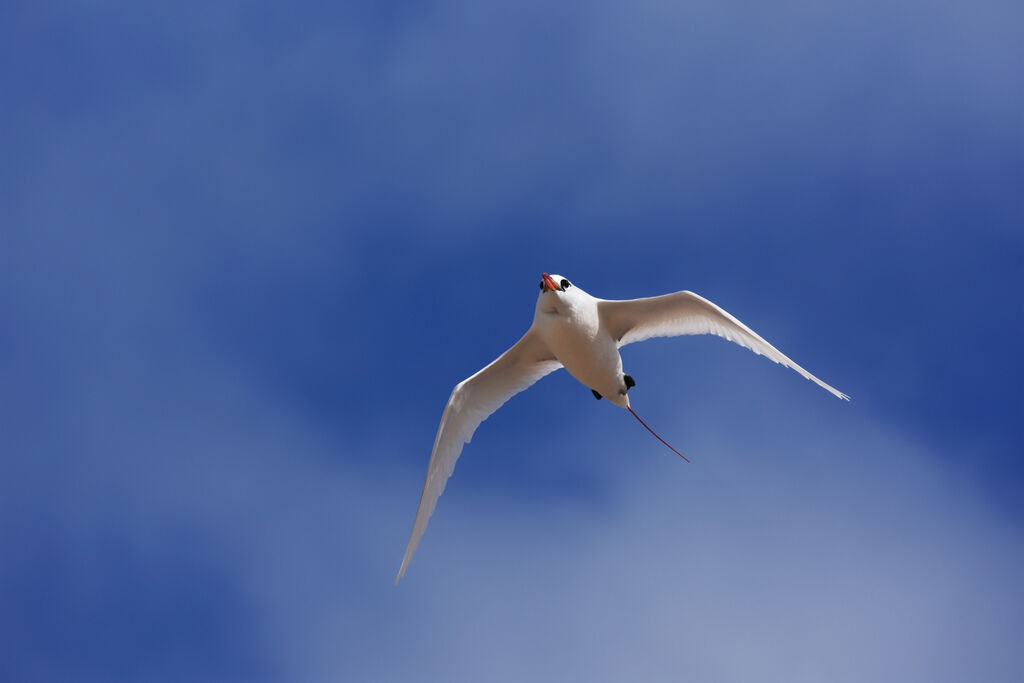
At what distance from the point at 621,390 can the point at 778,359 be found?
3.10m

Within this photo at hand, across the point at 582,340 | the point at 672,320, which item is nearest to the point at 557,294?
the point at 582,340

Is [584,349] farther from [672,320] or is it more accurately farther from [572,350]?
[672,320]

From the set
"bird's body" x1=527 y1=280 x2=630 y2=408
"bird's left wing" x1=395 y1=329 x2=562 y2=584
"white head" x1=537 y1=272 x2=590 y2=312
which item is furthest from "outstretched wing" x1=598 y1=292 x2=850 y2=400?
"bird's left wing" x1=395 y1=329 x2=562 y2=584

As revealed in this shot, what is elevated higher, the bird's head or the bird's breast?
the bird's head

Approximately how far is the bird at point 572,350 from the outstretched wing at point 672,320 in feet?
0.06

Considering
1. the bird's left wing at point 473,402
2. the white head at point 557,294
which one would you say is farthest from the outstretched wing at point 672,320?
the bird's left wing at point 473,402

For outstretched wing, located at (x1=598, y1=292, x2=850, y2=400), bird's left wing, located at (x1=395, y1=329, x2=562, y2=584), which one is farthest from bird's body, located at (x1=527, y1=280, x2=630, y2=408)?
bird's left wing, located at (x1=395, y1=329, x2=562, y2=584)

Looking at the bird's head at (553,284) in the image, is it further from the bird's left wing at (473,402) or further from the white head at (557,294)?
the bird's left wing at (473,402)

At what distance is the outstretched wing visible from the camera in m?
15.2

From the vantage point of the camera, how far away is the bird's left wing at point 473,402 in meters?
17.1

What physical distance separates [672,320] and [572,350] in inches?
82.1

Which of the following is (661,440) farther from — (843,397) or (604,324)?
(843,397)

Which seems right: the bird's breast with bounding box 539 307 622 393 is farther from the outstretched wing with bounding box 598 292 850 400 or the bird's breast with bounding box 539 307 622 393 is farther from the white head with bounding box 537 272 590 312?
the outstretched wing with bounding box 598 292 850 400

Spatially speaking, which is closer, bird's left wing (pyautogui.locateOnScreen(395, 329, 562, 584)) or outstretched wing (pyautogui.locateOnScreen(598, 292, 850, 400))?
outstretched wing (pyautogui.locateOnScreen(598, 292, 850, 400))
